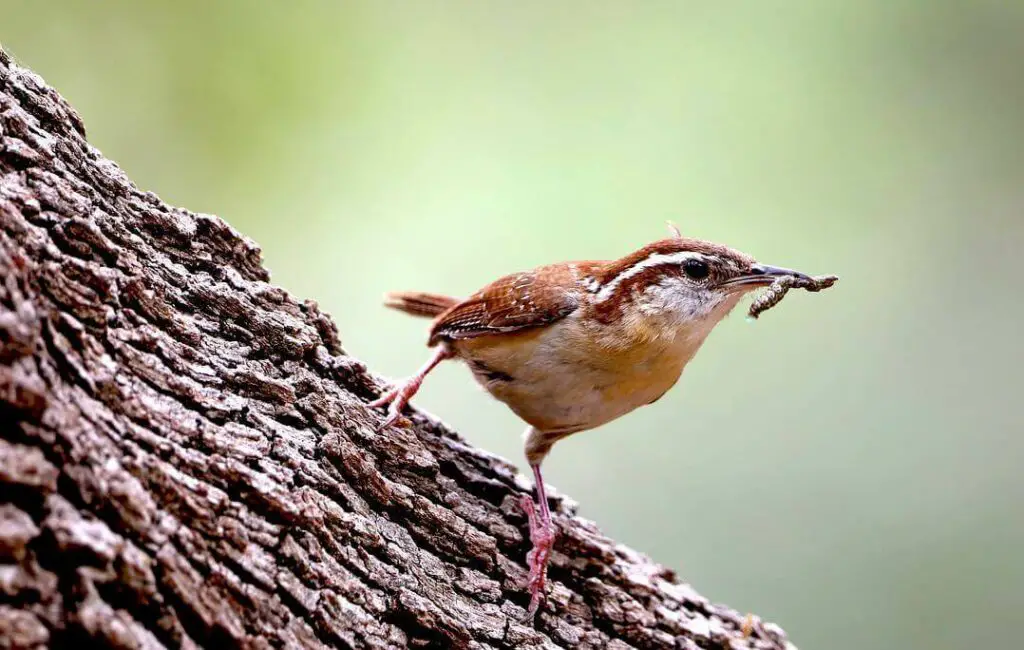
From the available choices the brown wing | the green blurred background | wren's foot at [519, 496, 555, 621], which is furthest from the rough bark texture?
the green blurred background

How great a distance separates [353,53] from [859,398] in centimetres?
393

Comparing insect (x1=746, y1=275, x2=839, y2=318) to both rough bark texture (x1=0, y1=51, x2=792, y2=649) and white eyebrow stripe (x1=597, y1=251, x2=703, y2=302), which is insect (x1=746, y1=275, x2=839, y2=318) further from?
rough bark texture (x1=0, y1=51, x2=792, y2=649)

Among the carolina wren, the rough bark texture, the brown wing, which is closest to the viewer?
the rough bark texture

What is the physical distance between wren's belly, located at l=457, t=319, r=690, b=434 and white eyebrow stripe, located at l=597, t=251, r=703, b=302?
0.74 feet

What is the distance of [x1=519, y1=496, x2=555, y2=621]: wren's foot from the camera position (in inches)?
99.2

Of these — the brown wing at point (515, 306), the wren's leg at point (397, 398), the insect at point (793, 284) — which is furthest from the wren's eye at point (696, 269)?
the wren's leg at point (397, 398)

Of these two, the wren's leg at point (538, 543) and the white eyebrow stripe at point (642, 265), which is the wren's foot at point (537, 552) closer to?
the wren's leg at point (538, 543)

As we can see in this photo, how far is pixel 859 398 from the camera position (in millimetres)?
4898

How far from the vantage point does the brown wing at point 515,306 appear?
2.80 metres

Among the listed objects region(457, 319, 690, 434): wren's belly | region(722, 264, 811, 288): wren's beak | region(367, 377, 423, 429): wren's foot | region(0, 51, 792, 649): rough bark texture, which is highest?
region(722, 264, 811, 288): wren's beak

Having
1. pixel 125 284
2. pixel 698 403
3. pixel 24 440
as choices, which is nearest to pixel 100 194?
pixel 125 284

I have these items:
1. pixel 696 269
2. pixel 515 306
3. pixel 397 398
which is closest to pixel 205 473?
pixel 397 398

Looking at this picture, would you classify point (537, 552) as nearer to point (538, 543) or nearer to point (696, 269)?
point (538, 543)

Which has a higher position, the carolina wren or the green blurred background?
the green blurred background
